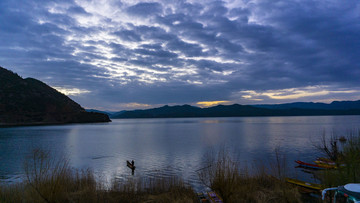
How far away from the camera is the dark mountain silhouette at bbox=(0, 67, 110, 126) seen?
11462cm

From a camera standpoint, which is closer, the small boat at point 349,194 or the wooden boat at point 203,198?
the small boat at point 349,194

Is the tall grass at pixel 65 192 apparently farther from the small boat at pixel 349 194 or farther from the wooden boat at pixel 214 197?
the small boat at pixel 349 194

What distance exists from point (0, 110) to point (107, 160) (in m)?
114

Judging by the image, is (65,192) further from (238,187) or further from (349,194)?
(349,194)

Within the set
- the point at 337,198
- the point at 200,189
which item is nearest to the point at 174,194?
the point at 200,189

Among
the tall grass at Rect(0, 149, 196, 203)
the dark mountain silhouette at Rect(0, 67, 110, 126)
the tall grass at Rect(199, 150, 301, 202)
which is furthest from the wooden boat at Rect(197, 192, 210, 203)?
the dark mountain silhouette at Rect(0, 67, 110, 126)

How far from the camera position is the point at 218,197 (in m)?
9.19

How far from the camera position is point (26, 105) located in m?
124

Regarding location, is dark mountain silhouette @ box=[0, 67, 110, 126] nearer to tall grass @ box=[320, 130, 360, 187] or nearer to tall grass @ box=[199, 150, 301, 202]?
tall grass @ box=[199, 150, 301, 202]

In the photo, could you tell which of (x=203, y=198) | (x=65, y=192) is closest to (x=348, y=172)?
(x=203, y=198)

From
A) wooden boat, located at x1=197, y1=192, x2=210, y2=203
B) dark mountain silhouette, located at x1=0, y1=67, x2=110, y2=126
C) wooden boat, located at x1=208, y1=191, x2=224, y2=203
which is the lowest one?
wooden boat, located at x1=197, y1=192, x2=210, y2=203

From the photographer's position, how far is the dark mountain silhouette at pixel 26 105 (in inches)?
4513

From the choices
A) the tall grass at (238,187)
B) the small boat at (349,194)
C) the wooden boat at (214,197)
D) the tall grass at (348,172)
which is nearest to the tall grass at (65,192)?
the wooden boat at (214,197)

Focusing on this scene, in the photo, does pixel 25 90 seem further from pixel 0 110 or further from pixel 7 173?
pixel 7 173
